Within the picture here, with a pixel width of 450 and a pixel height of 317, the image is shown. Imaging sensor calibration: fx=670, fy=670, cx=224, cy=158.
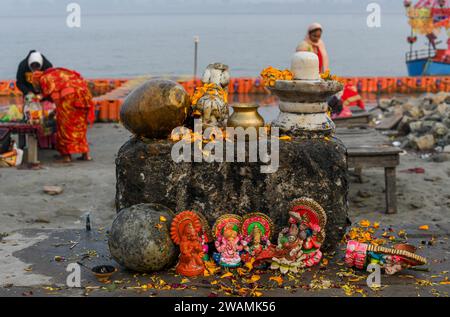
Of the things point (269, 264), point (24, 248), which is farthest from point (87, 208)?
point (269, 264)

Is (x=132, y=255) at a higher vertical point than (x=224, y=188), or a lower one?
lower

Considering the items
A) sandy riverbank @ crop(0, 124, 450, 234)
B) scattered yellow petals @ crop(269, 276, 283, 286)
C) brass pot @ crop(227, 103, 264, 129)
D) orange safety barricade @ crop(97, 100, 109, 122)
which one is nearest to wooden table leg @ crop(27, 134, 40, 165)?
sandy riverbank @ crop(0, 124, 450, 234)

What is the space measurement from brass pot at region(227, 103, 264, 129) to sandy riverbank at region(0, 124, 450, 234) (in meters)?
2.84

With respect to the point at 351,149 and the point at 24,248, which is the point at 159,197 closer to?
the point at 24,248

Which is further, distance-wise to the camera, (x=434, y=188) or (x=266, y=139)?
(x=434, y=188)

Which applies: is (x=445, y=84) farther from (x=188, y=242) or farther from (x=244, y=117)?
(x=188, y=242)

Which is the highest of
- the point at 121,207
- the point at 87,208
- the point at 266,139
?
the point at 266,139

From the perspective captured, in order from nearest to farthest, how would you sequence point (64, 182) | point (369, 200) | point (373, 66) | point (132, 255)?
point (132, 255) < point (369, 200) < point (64, 182) < point (373, 66)

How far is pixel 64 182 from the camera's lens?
34.4 feet

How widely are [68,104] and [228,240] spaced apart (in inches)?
285

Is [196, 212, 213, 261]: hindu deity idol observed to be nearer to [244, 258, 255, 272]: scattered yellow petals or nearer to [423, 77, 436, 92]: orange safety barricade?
[244, 258, 255, 272]: scattered yellow petals

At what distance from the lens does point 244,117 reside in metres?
5.84

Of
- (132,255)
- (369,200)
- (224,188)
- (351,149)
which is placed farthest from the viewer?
(369,200)

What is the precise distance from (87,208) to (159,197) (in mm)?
3816
